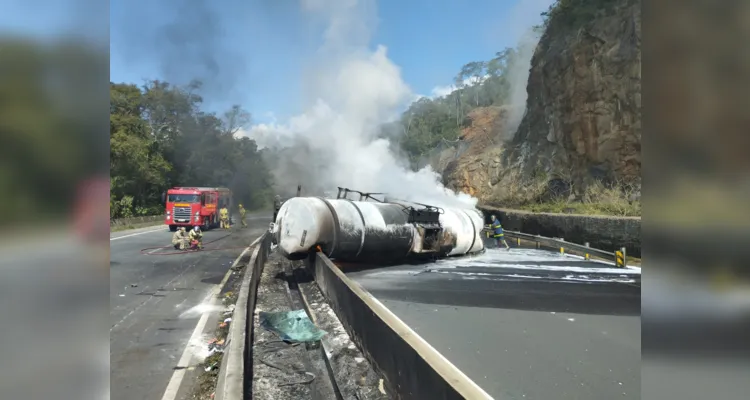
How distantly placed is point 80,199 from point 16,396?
0.36 meters

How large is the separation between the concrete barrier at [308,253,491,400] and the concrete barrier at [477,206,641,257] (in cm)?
1065

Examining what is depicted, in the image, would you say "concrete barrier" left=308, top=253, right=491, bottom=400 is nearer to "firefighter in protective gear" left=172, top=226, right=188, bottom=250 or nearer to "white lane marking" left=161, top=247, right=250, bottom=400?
"white lane marking" left=161, top=247, right=250, bottom=400

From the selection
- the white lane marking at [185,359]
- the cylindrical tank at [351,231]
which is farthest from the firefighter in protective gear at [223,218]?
the white lane marking at [185,359]

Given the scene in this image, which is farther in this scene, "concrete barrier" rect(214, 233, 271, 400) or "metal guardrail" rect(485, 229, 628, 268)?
"metal guardrail" rect(485, 229, 628, 268)

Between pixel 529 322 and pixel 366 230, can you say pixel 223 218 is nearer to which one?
pixel 366 230

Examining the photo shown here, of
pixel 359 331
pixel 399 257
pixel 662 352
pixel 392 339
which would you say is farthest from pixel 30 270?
pixel 399 257

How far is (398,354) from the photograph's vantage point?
3988 mm

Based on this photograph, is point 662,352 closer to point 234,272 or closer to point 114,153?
point 234,272

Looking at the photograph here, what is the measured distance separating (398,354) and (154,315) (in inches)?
192

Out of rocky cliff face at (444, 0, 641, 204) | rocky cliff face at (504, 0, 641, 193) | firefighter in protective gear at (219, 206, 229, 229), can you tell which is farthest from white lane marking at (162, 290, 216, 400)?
firefighter in protective gear at (219, 206, 229, 229)

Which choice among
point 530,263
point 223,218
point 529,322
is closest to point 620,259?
point 530,263

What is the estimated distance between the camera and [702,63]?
0.84 m

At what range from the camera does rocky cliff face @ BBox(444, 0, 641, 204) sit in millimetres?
21312

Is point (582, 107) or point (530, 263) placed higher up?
point (582, 107)
